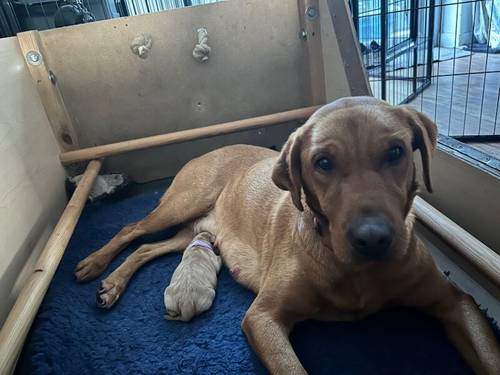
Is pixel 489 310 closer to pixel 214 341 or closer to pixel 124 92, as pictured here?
pixel 214 341

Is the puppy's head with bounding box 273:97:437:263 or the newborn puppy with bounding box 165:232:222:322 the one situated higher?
the puppy's head with bounding box 273:97:437:263

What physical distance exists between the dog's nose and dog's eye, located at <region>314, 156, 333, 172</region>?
0.70 feet

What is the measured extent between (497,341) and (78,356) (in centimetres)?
151

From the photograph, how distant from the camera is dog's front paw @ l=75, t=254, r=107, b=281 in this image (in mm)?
2020

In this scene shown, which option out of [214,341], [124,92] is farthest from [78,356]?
[124,92]

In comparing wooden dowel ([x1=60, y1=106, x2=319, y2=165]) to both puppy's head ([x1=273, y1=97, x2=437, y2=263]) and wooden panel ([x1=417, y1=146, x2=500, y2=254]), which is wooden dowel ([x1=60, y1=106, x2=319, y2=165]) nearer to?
wooden panel ([x1=417, y1=146, x2=500, y2=254])

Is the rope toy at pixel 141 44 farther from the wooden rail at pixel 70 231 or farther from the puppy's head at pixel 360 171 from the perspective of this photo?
the puppy's head at pixel 360 171

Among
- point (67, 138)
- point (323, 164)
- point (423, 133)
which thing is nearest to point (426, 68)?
point (423, 133)

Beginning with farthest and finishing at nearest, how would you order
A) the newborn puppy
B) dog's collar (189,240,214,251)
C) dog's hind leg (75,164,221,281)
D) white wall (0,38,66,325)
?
dog's hind leg (75,164,221,281) < dog's collar (189,240,214,251) < white wall (0,38,66,325) < the newborn puppy

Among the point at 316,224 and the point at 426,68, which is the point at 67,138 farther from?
the point at 426,68

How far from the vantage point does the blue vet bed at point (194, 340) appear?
1380mm

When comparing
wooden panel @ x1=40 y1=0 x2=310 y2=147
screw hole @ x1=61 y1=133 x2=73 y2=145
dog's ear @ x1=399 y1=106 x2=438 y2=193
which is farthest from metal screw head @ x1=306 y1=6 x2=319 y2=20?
screw hole @ x1=61 y1=133 x2=73 y2=145

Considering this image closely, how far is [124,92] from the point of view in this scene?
2768 millimetres

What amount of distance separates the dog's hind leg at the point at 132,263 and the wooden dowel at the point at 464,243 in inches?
49.9
